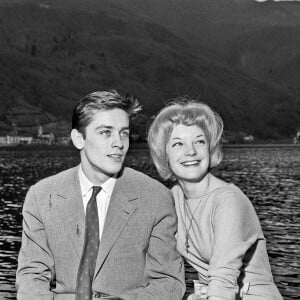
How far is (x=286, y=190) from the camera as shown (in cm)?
8644

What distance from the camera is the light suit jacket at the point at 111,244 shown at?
471 centimetres

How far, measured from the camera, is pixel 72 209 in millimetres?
4855

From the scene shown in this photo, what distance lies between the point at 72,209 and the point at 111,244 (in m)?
0.42

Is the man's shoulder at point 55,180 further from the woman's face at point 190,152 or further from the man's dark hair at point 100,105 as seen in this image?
the woman's face at point 190,152

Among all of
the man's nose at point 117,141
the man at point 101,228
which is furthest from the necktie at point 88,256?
the man's nose at point 117,141

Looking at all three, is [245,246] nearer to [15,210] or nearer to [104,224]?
[104,224]

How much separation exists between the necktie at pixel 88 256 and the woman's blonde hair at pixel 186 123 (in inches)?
30.0

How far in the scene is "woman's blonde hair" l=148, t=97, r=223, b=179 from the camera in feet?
16.0

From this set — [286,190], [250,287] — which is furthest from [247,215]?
[286,190]

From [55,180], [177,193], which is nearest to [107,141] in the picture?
[55,180]

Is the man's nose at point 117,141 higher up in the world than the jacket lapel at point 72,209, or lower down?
higher up

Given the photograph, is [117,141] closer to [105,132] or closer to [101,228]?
[105,132]

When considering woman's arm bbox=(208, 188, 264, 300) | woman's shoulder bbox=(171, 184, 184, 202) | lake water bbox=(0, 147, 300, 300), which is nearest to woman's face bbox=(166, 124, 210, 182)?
woman's shoulder bbox=(171, 184, 184, 202)

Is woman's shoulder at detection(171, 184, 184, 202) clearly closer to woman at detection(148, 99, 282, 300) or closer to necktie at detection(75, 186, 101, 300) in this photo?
woman at detection(148, 99, 282, 300)
